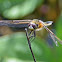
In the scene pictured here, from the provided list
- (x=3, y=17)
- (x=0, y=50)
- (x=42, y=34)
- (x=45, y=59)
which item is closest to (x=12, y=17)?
(x=3, y=17)

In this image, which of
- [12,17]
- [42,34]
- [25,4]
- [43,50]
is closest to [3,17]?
[12,17]

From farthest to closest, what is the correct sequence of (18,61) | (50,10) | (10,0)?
1. (50,10)
2. (10,0)
3. (18,61)

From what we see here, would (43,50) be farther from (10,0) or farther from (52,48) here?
(10,0)

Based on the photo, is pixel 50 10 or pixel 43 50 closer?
pixel 43 50

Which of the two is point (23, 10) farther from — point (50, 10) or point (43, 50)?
point (43, 50)

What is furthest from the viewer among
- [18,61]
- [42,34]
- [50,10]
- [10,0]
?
[50,10]

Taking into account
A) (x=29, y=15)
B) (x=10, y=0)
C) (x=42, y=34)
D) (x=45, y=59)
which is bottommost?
(x=45, y=59)

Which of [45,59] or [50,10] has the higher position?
[50,10]
